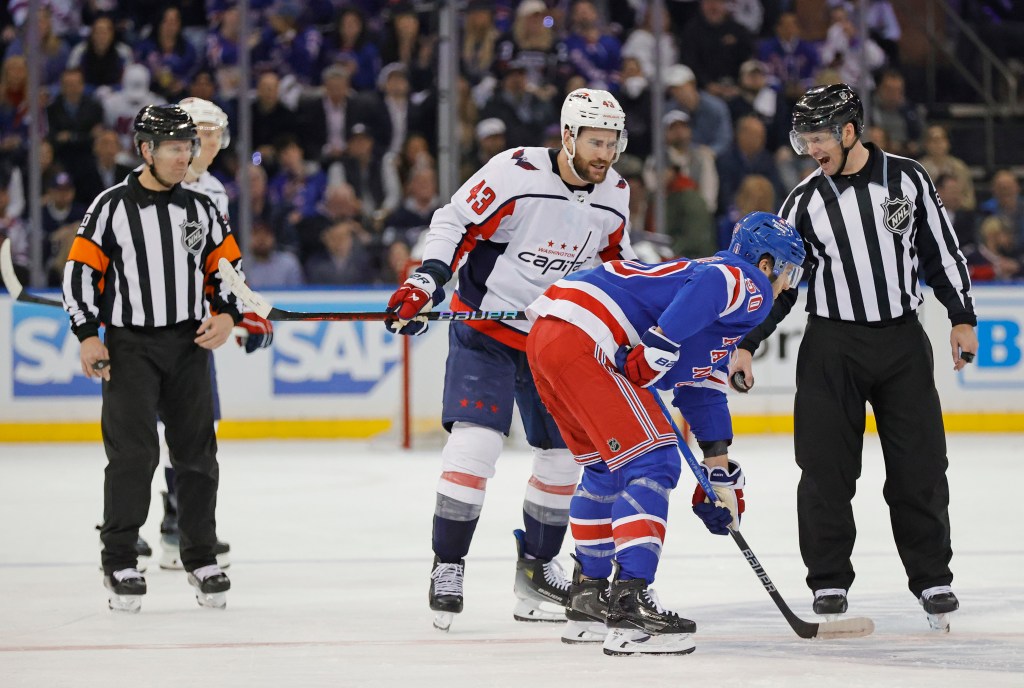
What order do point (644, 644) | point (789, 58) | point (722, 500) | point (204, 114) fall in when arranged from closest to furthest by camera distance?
point (644, 644), point (722, 500), point (204, 114), point (789, 58)

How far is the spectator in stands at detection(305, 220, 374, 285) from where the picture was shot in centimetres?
874

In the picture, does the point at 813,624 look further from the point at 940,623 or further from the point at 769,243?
the point at 769,243

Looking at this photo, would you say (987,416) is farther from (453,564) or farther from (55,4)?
(55,4)

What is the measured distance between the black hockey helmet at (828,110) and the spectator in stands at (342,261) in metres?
5.16

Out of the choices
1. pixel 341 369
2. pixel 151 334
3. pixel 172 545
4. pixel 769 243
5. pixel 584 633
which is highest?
pixel 769 243

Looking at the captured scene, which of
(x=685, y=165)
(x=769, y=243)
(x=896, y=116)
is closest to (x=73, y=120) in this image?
(x=685, y=165)

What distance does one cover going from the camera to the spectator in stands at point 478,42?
29.7 feet

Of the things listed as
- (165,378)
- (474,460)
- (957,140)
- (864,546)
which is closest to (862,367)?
(474,460)

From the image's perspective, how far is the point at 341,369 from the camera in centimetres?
833

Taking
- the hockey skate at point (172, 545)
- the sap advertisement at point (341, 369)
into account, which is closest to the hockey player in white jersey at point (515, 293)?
the hockey skate at point (172, 545)

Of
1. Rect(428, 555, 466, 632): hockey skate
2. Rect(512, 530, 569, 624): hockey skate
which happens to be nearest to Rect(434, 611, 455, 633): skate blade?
Rect(428, 555, 466, 632): hockey skate

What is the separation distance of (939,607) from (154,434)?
2017 mm

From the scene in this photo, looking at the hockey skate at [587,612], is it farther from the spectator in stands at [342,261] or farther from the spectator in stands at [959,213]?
the spectator in stands at [959,213]

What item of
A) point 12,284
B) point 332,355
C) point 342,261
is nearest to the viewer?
point 12,284
